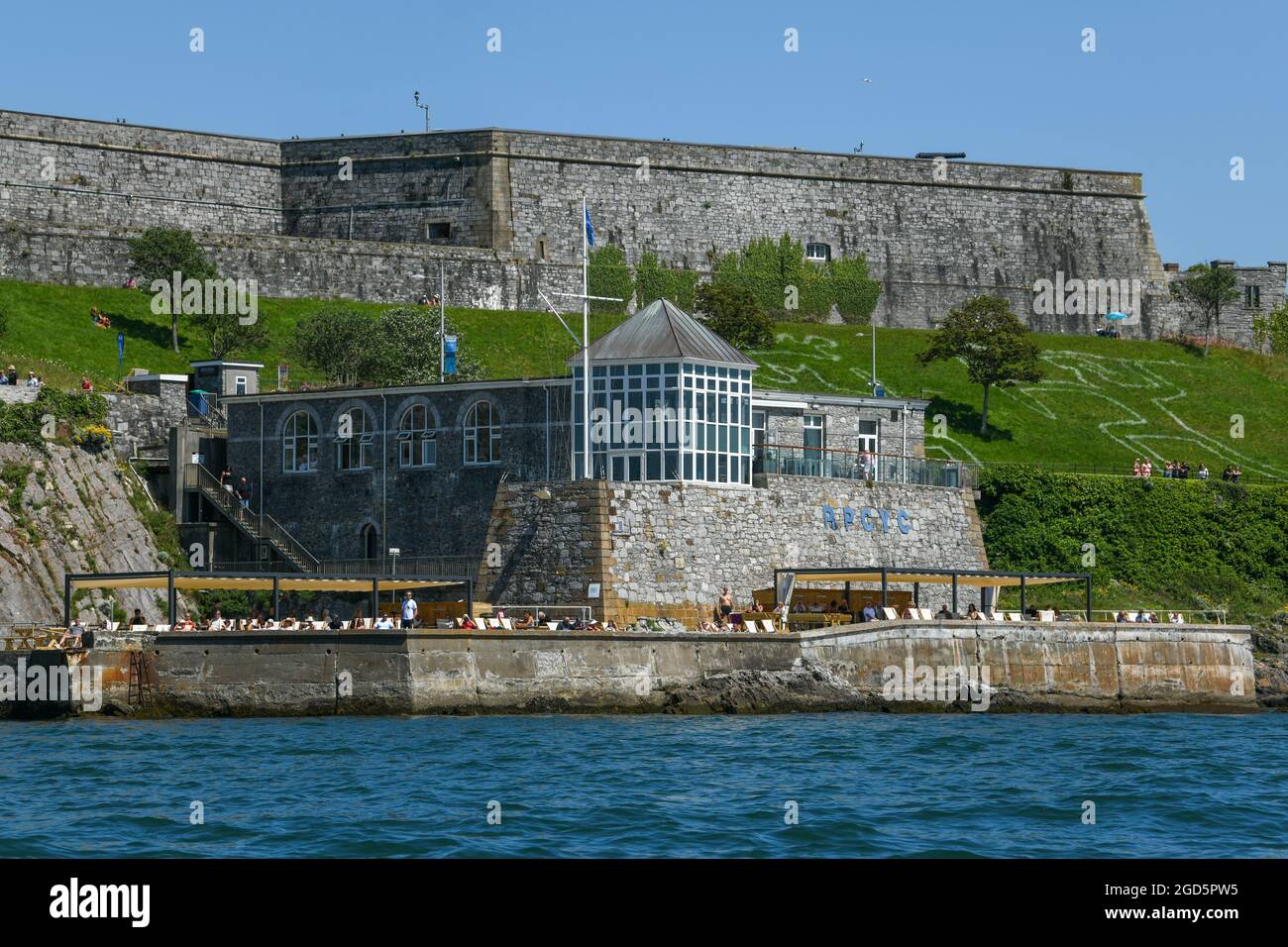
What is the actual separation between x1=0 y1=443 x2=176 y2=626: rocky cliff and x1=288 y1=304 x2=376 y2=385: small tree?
10776 millimetres

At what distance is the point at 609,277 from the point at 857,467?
2840 centimetres

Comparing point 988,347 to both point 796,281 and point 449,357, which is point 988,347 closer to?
point 796,281

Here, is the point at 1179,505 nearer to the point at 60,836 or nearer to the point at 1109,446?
the point at 1109,446

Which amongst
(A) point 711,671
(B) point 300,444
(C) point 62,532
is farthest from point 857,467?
(C) point 62,532

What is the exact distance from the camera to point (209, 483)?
5856 cm

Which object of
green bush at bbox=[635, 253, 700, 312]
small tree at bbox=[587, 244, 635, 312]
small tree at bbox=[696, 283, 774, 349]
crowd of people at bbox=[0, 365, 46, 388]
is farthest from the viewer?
green bush at bbox=[635, 253, 700, 312]

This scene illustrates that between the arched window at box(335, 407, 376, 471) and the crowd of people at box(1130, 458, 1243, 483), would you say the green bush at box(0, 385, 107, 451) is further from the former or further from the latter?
the crowd of people at box(1130, 458, 1243, 483)

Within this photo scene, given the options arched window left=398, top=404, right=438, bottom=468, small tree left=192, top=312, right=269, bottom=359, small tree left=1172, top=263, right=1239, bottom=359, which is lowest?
arched window left=398, top=404, right=438, bottom=468

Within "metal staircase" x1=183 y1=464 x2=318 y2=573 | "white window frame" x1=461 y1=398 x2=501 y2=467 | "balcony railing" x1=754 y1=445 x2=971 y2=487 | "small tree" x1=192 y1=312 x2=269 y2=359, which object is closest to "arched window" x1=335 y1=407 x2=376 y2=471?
"metal staircase" x1=183 y1=464 x2=318 y2=573

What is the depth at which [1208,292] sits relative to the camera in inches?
3583

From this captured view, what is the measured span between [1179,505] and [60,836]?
5076 cm

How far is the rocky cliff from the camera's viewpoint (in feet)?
170

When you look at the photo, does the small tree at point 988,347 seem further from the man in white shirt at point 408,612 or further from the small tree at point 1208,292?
the man in white shirt at point 408,612
